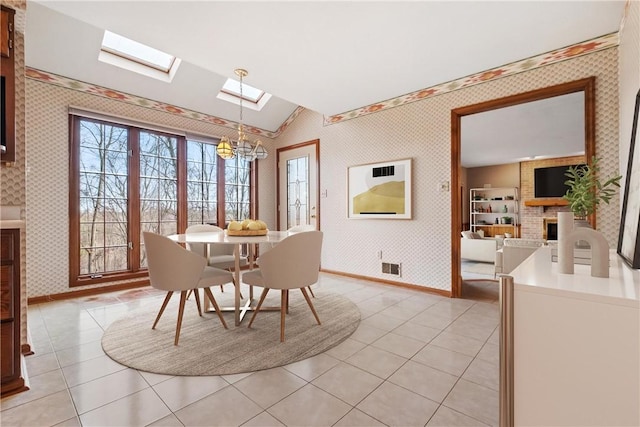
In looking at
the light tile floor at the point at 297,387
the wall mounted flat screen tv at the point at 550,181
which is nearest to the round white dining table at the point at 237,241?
the light tile floor at the point at 297,387

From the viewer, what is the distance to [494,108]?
10.7 ft

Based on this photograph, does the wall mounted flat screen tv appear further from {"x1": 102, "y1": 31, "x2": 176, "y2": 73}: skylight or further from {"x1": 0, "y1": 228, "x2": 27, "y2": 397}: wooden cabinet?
{"x1": 0, "y1": 228, "x2": 27, "y2": 397}: wooden cabinet

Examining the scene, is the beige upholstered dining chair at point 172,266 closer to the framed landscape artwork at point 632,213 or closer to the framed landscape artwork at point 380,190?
the framed landscape artwork at point 632,213

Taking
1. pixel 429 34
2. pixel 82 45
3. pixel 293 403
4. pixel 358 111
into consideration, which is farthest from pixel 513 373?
pixel 82 45

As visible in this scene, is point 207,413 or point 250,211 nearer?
point 207,413

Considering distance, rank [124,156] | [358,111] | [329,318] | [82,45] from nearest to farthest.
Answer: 1. [329,318]
2. [82,45]
3. [124,156]
4. [358,111]

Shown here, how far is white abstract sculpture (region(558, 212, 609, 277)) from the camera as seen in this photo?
1.01 m

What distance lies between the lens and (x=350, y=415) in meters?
1.41

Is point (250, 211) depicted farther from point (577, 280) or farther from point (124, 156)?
point (577, 280)

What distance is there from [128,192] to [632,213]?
16.0 feet

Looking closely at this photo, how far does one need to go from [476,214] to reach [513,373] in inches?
373

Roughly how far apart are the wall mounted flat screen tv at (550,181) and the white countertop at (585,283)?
794cm

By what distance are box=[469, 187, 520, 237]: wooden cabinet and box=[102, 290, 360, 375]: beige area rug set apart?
7.75 meters

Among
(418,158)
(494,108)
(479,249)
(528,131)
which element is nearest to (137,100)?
(418,158)
